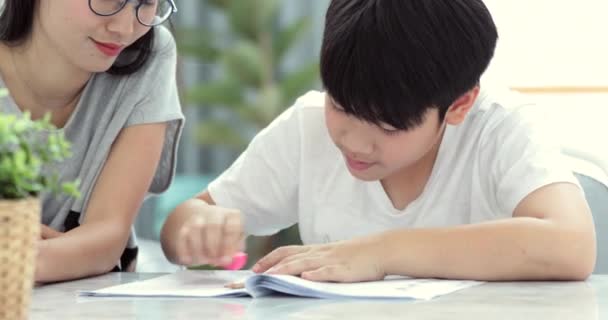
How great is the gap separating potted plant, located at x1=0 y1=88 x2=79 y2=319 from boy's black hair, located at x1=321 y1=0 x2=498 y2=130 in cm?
64

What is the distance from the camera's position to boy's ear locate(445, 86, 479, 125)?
52.7 inches

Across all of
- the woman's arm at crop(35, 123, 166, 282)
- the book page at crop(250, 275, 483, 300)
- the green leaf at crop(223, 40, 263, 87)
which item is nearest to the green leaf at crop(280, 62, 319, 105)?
the green leaf at crop(223, 40, 263, 87)

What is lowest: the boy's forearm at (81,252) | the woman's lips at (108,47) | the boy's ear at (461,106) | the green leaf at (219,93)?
the green leaf at (219,93)

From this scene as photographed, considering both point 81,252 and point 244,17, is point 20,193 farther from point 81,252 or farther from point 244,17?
point 244,17

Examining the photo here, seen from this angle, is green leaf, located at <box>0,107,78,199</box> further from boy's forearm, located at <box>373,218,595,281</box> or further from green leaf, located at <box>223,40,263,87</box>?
green leaf, located at <box>223,40,263,87</box>

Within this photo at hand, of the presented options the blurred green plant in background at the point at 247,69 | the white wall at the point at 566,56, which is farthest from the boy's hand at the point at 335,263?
the blurred green plant in background at the point at 247,69

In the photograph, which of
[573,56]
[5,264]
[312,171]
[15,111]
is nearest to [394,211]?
[312,171]

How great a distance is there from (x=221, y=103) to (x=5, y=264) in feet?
10.6

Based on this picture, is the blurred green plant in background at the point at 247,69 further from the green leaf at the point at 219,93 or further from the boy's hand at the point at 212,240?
→ the boy's hand at the point at 212,240

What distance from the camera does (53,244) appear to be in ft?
4.26

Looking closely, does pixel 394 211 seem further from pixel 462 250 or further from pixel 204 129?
pixel 204 129

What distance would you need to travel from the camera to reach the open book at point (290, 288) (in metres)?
1.04

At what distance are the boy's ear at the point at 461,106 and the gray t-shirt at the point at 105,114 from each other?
17.3 inches

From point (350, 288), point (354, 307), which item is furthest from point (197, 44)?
point (354, 307)
